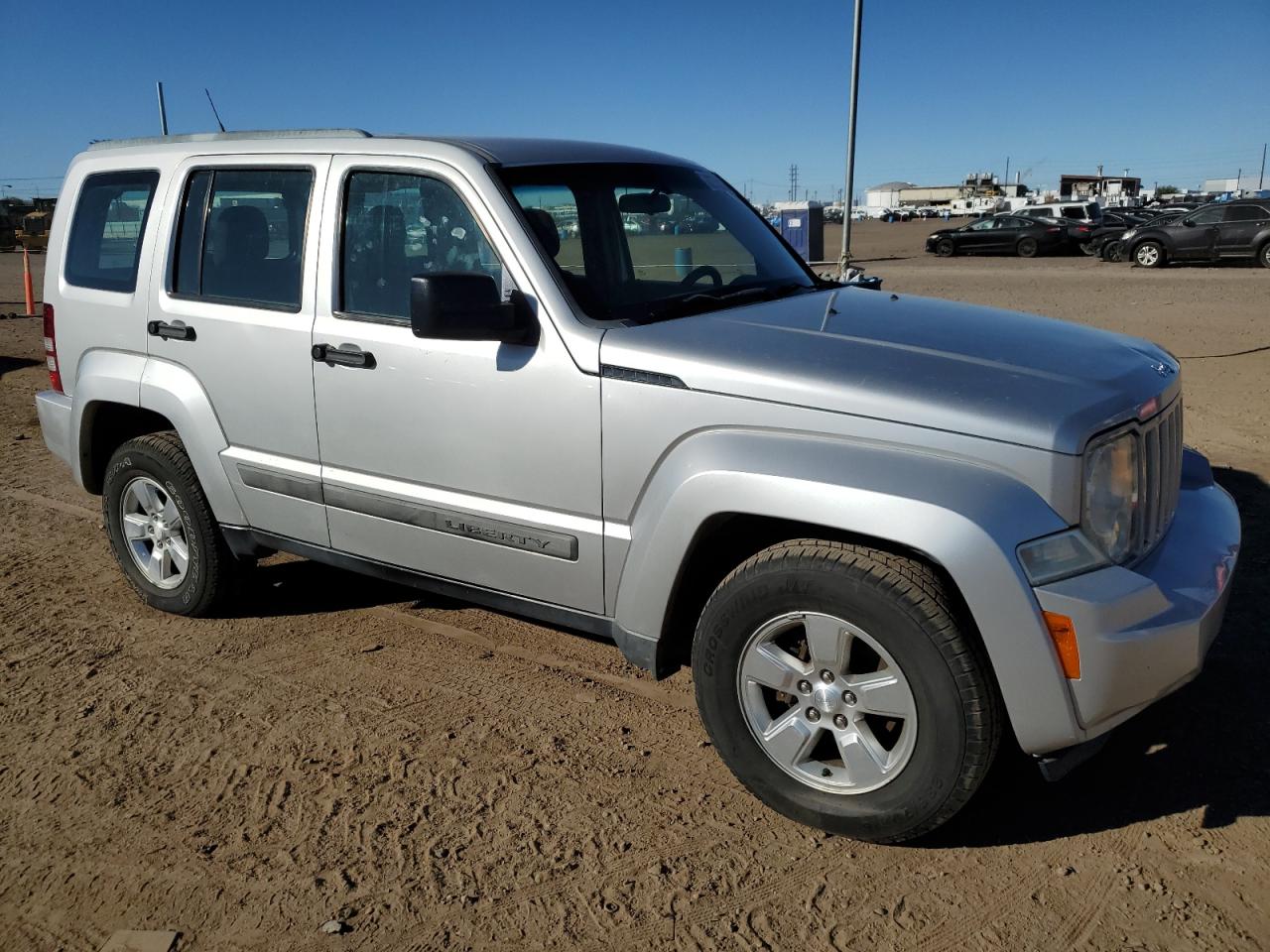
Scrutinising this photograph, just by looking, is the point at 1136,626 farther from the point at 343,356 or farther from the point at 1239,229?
the point at 1239,229

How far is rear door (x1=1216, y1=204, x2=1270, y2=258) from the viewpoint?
74.0 ft

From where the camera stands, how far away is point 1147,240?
24.1 meters

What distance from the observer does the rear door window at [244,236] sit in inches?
161

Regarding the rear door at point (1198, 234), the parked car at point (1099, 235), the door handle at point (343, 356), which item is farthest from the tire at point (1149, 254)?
the door handle at point (343, 356)

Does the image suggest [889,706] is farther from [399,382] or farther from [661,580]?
[399,382]

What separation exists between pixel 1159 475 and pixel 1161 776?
99 centimetres

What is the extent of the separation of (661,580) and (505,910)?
1023 mm

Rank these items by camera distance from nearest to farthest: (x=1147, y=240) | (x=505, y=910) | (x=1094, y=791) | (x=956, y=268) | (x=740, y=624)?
(x=505, y=910), (x=740, y=624), (x=1094, y=791), (x=1147, y=240), (x=956, y=268)

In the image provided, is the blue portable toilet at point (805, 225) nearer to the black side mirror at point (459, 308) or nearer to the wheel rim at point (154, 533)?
the wheel rim at point (154, 533)

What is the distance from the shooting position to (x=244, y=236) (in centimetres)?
432

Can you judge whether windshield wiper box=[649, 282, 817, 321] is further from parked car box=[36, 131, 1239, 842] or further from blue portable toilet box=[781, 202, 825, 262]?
blue portable toilet box=[781, 202, 825, 262]

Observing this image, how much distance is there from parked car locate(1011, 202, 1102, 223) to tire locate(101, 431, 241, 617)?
30.2m

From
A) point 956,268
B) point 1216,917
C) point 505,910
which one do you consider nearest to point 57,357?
point 505,910

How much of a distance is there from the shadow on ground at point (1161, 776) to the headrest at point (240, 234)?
329 cm
